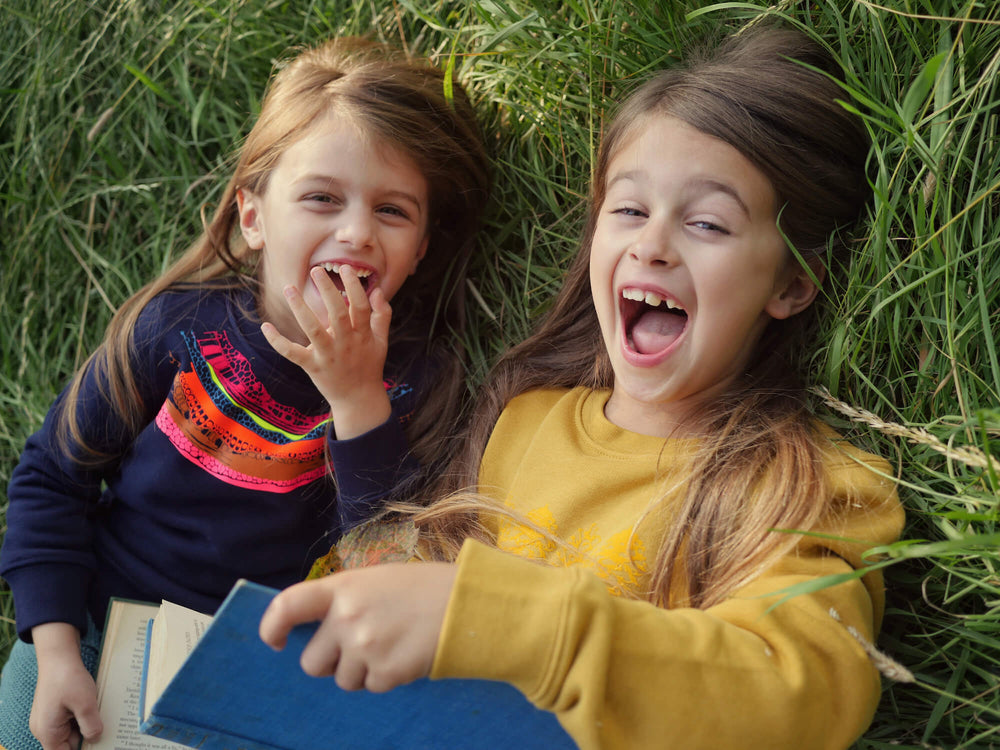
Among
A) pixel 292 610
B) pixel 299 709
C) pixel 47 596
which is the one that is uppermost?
pixel 292 610

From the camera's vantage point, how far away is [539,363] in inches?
67.0

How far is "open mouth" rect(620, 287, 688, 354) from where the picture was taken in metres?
1.41

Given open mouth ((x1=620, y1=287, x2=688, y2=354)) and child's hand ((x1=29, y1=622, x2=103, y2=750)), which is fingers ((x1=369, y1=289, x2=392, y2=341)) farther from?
child's hand ((x1=29, y1=622, x2=103, y2=750))

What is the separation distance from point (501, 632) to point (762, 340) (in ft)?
2.67

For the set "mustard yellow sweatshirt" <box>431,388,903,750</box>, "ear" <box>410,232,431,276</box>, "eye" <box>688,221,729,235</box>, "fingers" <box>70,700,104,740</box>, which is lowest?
"fingers" <box>70,700,104,740</box>

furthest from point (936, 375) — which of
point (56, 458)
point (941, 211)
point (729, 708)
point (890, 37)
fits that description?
point (56, 458)

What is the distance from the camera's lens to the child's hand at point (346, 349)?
59.6 inches

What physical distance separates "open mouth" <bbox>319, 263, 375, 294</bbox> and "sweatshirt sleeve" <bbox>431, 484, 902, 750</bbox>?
2.61ft

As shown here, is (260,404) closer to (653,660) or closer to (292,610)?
(292,610)

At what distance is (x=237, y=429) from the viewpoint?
1.71 meters

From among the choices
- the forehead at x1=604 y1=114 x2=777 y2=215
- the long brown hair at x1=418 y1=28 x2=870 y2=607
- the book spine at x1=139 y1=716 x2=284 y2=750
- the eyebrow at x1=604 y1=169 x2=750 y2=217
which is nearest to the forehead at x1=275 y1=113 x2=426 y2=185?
the long brown hair at x1=418 y1=28 x2=870 y2=607

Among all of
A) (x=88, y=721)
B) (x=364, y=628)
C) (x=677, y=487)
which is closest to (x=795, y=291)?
(x=677, y=487)

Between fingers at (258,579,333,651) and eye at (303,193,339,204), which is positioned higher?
eye at (303,193,339,204)

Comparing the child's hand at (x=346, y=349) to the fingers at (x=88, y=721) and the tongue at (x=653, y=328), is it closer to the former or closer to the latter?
the tongue at (x=653, y=328)
